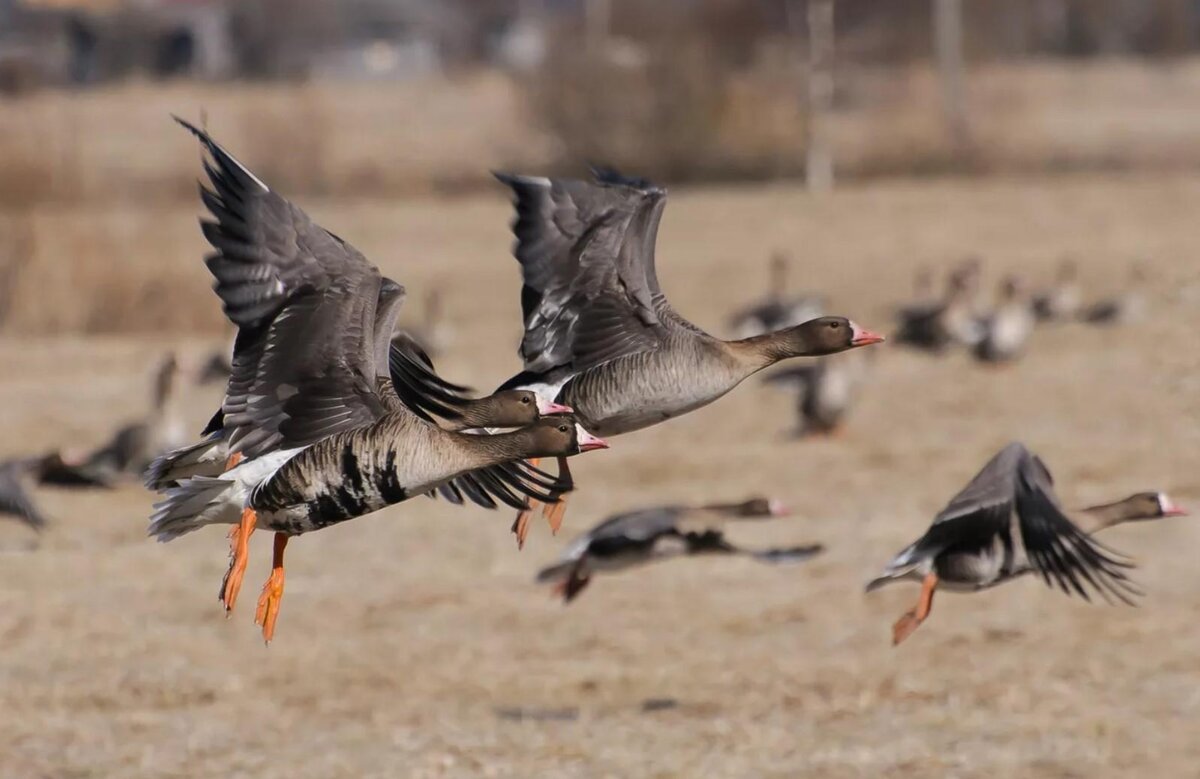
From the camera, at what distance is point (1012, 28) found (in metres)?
66.5

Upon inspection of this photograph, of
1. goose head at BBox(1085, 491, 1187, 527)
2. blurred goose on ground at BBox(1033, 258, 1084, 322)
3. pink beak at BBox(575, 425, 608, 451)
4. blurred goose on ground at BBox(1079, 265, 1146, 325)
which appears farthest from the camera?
blurred goose on ground at BBox(1033, 258, 1084, 322)

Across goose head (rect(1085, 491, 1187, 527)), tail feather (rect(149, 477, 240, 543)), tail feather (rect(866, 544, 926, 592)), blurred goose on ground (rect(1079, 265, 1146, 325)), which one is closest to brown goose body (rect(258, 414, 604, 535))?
tail feather (rect(149, 477, 240, 543))

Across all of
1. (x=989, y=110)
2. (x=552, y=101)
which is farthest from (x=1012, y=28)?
(x=552, y=101)

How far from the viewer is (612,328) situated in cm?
777

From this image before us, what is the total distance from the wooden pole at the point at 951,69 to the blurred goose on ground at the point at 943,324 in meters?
16.9

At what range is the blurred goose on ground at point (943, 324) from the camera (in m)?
20.3

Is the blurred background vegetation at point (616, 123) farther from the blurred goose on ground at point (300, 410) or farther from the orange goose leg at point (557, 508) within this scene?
the blurred goose on ground at point (300, 410)

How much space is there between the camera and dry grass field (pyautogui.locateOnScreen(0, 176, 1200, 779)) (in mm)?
8828

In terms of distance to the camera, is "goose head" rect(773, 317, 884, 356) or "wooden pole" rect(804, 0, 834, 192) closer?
"goose head" rect(773, 317, 884, 356)

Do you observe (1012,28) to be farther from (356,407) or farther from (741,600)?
(356,407)

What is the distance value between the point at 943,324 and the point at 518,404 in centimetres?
1375

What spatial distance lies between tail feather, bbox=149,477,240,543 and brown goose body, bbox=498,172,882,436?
1.38m

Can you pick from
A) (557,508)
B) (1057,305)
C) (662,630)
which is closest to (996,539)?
(557,508)

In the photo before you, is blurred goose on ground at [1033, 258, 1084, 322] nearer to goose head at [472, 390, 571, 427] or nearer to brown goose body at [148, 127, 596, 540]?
goose head at [472, 390, 571, 427]
